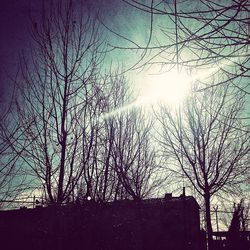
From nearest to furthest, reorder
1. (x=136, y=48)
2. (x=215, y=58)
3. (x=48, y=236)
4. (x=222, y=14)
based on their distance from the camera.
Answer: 1. (x=222, y=14)
2. (x=136, y=48)
3. (x=215, y=58)
4. (x=48, y=236)

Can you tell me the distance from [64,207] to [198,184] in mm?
5578

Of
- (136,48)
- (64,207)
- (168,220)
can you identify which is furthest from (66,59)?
(168,220)

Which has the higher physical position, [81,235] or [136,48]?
[136,48]

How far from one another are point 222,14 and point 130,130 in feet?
26.6

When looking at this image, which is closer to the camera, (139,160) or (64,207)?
(64,207)

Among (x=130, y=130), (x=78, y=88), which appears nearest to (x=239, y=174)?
(x=130, y=130)

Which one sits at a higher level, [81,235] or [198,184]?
[198,184]

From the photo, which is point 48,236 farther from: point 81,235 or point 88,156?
point 88,156

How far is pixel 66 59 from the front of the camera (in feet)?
22.4

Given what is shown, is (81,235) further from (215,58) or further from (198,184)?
(198,184)

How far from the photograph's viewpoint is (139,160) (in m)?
11.2

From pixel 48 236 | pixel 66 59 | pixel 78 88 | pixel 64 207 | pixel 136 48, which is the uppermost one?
pixel 66 59

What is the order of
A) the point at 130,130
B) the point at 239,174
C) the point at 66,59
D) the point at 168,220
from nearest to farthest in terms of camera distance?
the point at 66,59, the point at 130,130, the point at 239,174, the point at 168,220

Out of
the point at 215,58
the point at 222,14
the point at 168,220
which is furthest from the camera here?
the point at 168,220
